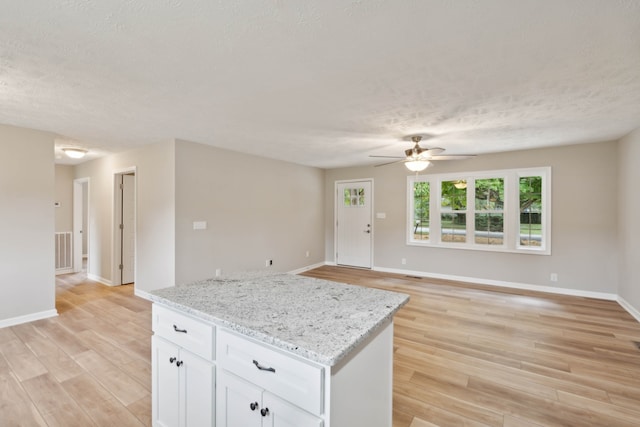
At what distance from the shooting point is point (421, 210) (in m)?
6.04

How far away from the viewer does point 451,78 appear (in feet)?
7.55

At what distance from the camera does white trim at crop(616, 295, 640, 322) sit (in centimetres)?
362

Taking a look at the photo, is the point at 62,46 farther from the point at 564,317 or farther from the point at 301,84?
the point at 564,317

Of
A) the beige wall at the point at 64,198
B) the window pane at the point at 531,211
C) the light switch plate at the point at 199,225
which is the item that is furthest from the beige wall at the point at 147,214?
the window pane at the point at 531,211

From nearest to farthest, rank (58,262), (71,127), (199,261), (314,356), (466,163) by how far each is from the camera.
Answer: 1. (314,356)
2. (71,127)
3. (199,261)
4. (466,163)
5. (58,262)

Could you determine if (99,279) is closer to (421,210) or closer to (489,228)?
(421,210)

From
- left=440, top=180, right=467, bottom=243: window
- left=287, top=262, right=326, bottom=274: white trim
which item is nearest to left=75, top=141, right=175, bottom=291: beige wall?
left=287, top=262, right=326, bottom=274: white trim

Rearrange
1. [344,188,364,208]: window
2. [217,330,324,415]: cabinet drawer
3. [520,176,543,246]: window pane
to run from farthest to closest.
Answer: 1. [344,188,364,208]: window
2. [520,176,543,246]: window pane
3. [217,330,324,415]: cabinet drawer

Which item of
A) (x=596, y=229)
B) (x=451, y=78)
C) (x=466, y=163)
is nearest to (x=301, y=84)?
(x=451, y=78)

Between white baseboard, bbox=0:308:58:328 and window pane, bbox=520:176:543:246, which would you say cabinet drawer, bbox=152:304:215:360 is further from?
window pane, bbox=520:176:543:246

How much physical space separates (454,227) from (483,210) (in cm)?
59

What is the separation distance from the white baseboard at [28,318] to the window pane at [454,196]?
20.8 feet

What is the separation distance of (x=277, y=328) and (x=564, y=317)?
4.18m

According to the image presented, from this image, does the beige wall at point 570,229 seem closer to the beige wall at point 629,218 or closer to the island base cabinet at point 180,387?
the beige wall at point 629,218
